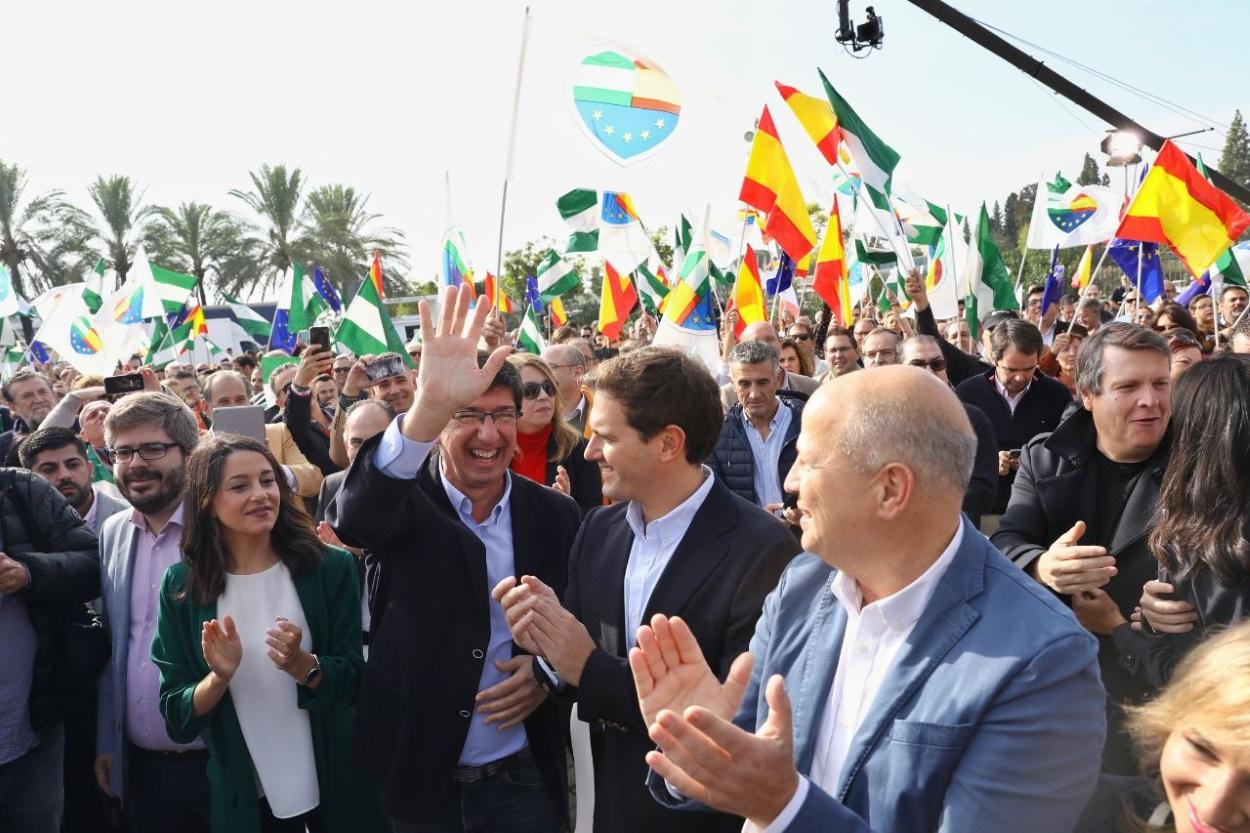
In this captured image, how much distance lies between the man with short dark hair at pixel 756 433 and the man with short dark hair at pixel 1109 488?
2083 millimetres

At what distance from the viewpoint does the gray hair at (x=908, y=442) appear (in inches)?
65.3

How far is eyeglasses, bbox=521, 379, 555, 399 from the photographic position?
479 centimetres

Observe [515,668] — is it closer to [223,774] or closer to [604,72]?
[223,774]

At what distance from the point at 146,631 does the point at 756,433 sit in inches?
125

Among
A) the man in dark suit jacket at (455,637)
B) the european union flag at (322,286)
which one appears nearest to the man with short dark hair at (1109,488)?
the man in dark suit jacket at (455,637)

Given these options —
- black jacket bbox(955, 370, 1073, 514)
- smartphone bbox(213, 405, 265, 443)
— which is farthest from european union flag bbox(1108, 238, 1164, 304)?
smartphone bbox(213, 405, 265, 443)

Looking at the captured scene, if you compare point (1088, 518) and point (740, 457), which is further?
point (740, 457)

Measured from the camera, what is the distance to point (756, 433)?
5.30 metres

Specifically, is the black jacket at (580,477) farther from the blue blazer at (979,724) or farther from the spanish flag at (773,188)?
the spanish flag at (773,188)

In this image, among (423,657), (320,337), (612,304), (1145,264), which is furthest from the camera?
(612,304)

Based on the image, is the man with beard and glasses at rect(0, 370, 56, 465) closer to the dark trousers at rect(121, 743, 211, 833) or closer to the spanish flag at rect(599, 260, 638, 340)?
the dark trousers at rect(121, 743, 211, 833)

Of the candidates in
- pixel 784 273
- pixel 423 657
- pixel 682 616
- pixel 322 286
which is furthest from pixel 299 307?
pixel 682 616

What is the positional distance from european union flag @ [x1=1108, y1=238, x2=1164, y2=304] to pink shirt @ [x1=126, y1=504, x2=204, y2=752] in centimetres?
899

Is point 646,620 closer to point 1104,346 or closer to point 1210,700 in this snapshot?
point 1210,700
